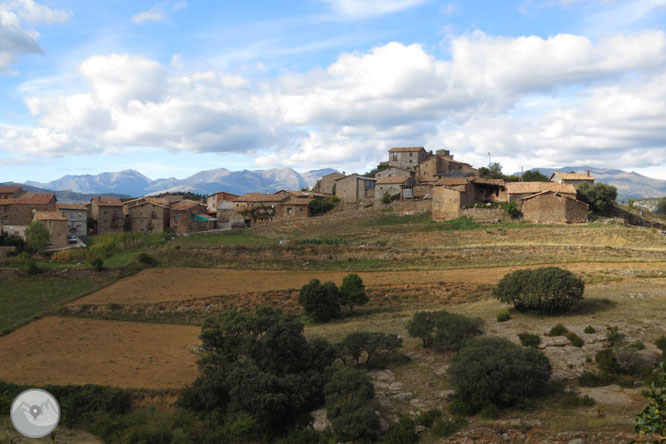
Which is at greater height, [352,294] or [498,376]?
[498,376]

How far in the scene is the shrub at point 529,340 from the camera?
771 inches

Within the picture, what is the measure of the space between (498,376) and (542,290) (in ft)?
32.3

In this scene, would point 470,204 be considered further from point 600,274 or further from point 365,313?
point 365,313

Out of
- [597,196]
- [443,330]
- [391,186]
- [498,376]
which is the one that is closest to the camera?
[498,376]

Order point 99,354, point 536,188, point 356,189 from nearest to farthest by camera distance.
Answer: point 99,354, point 536,188, point 356,189

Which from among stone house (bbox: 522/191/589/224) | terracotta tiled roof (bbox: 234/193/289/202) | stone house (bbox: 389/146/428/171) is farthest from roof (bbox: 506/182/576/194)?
terracotta tiled roof (bbox: 234/193/289/202)

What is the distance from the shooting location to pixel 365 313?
31.0 m

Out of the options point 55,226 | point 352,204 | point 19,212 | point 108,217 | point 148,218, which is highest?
point 352,204

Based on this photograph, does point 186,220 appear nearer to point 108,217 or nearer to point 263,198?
point 108,217

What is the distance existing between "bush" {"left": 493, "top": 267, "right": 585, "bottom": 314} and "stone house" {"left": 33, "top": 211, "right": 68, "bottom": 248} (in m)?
51.8

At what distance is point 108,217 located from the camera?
66000 mm

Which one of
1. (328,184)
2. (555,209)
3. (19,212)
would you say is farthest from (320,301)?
(328,184)

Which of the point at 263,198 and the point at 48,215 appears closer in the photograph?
the point at 48,215

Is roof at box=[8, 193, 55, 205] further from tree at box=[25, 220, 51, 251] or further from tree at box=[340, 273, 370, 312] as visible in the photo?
tree at box=[340, 273, 370, 312]
